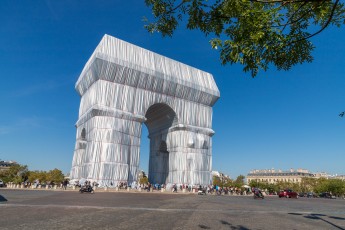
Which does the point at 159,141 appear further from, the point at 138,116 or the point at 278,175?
the point at 278,175

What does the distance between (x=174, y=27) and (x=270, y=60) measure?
270cm

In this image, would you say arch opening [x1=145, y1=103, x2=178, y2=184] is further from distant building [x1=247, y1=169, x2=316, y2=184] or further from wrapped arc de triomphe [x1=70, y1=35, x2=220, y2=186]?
distant building [x1=247, y1=169, x2=316, y2=184]

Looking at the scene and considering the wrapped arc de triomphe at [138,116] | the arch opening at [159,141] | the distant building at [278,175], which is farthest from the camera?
the distant building at [278,175]

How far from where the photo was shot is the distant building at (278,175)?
142 m

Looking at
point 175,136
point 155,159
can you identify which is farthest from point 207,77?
point 155,159

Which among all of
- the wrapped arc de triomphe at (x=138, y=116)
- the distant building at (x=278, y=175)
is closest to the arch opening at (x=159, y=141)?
the wrapped arc de triomphe at (x=138, y=116)

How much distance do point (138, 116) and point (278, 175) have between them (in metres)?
130

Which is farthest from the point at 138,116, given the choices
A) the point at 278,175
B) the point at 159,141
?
the point at 278,175

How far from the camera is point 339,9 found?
21.4 ft

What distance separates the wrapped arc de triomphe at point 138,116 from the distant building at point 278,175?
10117 centimetres

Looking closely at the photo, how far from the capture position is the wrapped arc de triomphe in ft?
116

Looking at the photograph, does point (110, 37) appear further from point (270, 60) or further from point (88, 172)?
point (270, 60)

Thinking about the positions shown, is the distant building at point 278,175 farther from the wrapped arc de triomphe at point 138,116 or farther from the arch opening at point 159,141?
the wrapped arc de triomphe at point 138,116

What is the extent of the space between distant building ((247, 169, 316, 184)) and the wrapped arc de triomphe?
10117 cm
